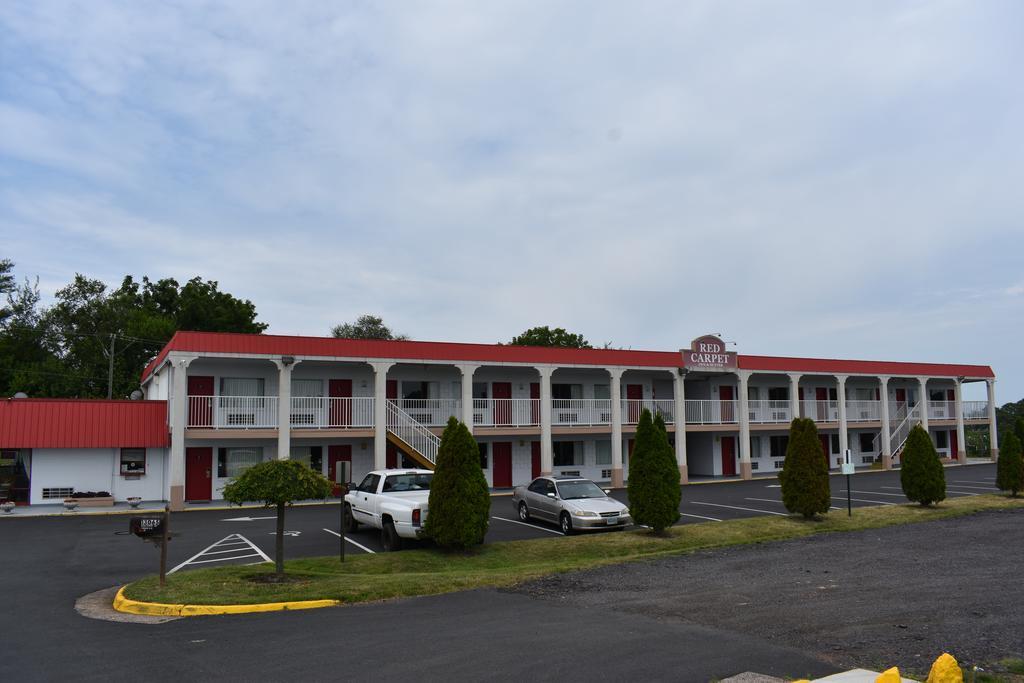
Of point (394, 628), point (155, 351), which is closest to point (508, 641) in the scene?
point (394, 628)

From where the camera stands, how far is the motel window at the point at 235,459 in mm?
27448

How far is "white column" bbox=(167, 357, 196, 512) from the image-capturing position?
24469 mm

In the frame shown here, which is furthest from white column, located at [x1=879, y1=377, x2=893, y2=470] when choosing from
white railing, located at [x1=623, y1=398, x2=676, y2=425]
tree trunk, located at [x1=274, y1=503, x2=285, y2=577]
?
tree trunk, located at [x1=274, y1=503, x2=285, y2=577]

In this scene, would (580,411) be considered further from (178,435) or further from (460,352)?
(178,435)

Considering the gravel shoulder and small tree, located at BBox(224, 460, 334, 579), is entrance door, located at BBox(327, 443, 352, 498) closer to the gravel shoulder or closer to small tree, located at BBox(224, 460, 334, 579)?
small tree, located at BBox(224, 460, 334, 579)

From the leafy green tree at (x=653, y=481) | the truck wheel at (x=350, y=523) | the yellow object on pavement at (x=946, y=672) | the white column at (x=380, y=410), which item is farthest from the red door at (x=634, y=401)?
the yellow object on pavement at (x=946, y=672)

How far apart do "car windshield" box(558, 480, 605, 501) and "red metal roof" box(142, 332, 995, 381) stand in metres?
10.8

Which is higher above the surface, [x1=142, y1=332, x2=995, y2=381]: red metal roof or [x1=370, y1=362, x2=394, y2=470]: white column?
[x1=142, y1=332, x2=995, y2=381]: red metal roof

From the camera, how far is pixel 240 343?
2597 cm

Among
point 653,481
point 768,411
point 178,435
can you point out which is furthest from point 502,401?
point 768,411

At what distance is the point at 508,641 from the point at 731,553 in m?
8.39

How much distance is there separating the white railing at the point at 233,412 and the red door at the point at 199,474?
1881 millimetres

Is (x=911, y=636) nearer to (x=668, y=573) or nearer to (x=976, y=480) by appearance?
(x=668, y=573)

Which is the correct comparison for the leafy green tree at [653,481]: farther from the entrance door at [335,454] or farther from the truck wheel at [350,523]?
the entrance door at [335,454]
